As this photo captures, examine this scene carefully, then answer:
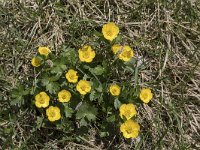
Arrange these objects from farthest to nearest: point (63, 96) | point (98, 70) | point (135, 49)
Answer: point (135, 49) → point (98, 70) → point (63, 96)

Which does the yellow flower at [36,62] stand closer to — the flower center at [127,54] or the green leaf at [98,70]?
the green leaf at [98,70]

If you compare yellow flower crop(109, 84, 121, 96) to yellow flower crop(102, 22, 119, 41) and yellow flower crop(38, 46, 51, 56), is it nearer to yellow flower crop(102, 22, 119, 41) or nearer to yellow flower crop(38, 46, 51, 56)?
yellow flower crop(102, 22, 119, 41)

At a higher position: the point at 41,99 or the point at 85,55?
the point at 85,55

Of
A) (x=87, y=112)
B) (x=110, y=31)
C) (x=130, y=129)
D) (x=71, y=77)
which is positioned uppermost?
(x=110, y=31)

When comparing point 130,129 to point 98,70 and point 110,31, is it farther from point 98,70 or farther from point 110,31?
point 110,31

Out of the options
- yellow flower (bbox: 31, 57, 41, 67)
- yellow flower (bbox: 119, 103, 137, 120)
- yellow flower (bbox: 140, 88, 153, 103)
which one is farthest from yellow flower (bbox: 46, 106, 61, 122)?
yellow flower (bbox: 140, 88, 153, 103)

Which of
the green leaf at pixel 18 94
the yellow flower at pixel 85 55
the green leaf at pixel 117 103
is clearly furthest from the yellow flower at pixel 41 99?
the green leaf at pixel 117 103

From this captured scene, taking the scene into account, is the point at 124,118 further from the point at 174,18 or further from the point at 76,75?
the point at 174,18

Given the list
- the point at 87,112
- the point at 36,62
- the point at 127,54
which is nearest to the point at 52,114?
the point at 87,112
